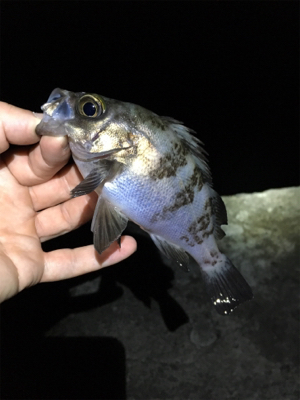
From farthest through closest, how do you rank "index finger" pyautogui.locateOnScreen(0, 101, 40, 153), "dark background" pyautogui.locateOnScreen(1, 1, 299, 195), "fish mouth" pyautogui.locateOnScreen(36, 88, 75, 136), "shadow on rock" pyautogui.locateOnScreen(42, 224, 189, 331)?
"shadow on rock" pyautogui.locateOnScreen(42, 224, 189, 331), "dark background" pyautogui.locateOnScreen(1, 1, 299, 195), "index finger" pyautogui.locateOnScreen(0, 101, 40, 153), "fish mouth" pyautogui.locateOnScreen(36, 88, 75, 136)

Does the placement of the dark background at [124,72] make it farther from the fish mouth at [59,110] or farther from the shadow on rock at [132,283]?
the fish mouth at [59,110]

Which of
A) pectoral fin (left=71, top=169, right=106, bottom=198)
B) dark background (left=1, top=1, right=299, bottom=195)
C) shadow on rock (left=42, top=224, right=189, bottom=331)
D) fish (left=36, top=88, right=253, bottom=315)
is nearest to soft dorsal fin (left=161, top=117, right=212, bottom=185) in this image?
fish (left=36, top=88, right=253, bottom=315)

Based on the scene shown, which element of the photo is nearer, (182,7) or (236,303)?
(236,303)

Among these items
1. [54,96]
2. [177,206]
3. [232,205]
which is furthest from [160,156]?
[232,205]

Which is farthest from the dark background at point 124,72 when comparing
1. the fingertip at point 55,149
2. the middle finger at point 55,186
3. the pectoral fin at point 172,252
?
the pectoral fin at point 172,252

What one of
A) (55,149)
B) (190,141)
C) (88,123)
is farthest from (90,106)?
(190,141)

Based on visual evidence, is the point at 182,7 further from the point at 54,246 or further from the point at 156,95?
the point at 54,246

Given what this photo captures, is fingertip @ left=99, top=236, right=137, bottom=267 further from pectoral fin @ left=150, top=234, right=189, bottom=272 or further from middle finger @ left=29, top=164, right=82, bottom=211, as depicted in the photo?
middle finger @ left=29, top=164, right=82, bottom=211
